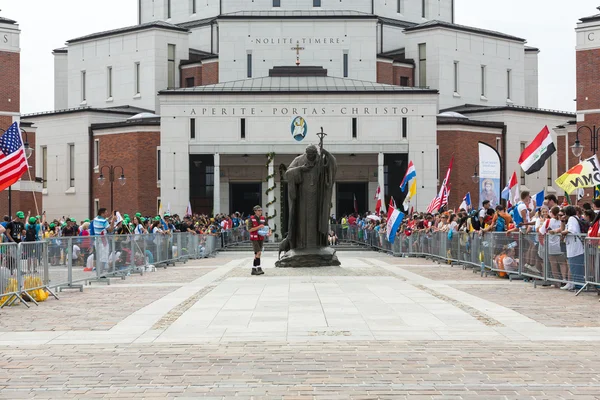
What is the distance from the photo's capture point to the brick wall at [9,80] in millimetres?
67125

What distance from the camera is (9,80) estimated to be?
221 feet

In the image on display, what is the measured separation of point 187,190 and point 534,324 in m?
55.9

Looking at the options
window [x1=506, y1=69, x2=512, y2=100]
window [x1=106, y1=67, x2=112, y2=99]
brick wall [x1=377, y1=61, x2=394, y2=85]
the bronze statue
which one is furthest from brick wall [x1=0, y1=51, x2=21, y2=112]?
the bronze statue

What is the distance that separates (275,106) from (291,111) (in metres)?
1.20

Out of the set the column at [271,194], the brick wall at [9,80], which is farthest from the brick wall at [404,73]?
the brick wall at [9,80]

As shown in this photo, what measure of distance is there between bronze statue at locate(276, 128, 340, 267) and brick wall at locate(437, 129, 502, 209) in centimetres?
4545

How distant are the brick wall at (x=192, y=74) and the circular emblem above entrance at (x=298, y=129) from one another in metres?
15.6

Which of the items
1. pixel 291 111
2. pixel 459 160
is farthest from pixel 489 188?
pixel 459 160

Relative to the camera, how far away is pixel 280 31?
79750 millimetres

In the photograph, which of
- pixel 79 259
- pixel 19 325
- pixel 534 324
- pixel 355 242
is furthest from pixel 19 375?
pixel 355 242

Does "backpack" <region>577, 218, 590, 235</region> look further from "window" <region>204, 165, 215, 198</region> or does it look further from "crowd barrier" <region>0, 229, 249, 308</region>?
"window" <region>204, 165, 215, 198</region>

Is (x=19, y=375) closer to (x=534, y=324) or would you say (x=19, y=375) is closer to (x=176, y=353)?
(x=176, y=353)

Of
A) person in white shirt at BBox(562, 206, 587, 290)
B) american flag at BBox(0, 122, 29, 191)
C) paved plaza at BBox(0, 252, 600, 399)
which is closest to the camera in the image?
paved plaza at BBox(0, 252, 600, 399)

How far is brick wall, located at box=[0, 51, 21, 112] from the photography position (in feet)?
220
